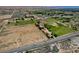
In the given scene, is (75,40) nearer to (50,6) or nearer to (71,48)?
(71,48)

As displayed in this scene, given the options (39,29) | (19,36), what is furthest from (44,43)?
(19,36)

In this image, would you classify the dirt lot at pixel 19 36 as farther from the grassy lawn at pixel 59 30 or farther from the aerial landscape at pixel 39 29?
the grassy lawn at pixel 59 30

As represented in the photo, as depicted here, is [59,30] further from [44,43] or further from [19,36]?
[19,36]

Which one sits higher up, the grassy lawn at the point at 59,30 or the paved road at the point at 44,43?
the grassy lawn at the point at 59,30

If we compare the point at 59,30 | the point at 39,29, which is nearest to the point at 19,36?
the point at 39,29

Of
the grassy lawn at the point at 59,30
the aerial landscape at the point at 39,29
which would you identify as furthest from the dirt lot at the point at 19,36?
the grassy lawn at the point at 59,30

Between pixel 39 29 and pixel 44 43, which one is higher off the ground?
pixel 39 29

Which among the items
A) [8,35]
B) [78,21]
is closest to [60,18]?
[78,21]
